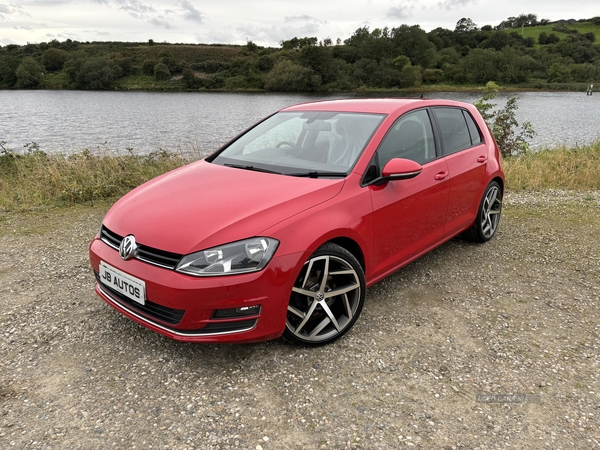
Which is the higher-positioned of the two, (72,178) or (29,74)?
(29,74)

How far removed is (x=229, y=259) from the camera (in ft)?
8.16

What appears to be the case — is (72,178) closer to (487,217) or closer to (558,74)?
(487,217)

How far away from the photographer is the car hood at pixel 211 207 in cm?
256

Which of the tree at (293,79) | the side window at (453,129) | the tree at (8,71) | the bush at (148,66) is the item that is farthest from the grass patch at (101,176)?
the bush at (148,66)

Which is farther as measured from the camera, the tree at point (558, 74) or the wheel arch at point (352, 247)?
the tree at point (558, 74)

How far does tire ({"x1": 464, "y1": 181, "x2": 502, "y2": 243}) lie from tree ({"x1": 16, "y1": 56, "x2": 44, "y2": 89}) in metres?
74.2

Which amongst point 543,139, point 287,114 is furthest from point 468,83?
point 287,114

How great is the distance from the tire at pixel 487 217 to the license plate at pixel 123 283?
12.0 feet

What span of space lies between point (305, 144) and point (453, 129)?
1.65 meters

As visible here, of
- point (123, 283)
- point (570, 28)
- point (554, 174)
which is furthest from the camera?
point (570, 28)

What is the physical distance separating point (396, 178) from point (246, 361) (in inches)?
65.3

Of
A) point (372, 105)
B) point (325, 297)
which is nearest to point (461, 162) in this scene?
point (372, 105)

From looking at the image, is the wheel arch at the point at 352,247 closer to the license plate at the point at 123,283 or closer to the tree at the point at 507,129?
the license plate at the point at 123,283

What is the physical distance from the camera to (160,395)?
2527 mm
